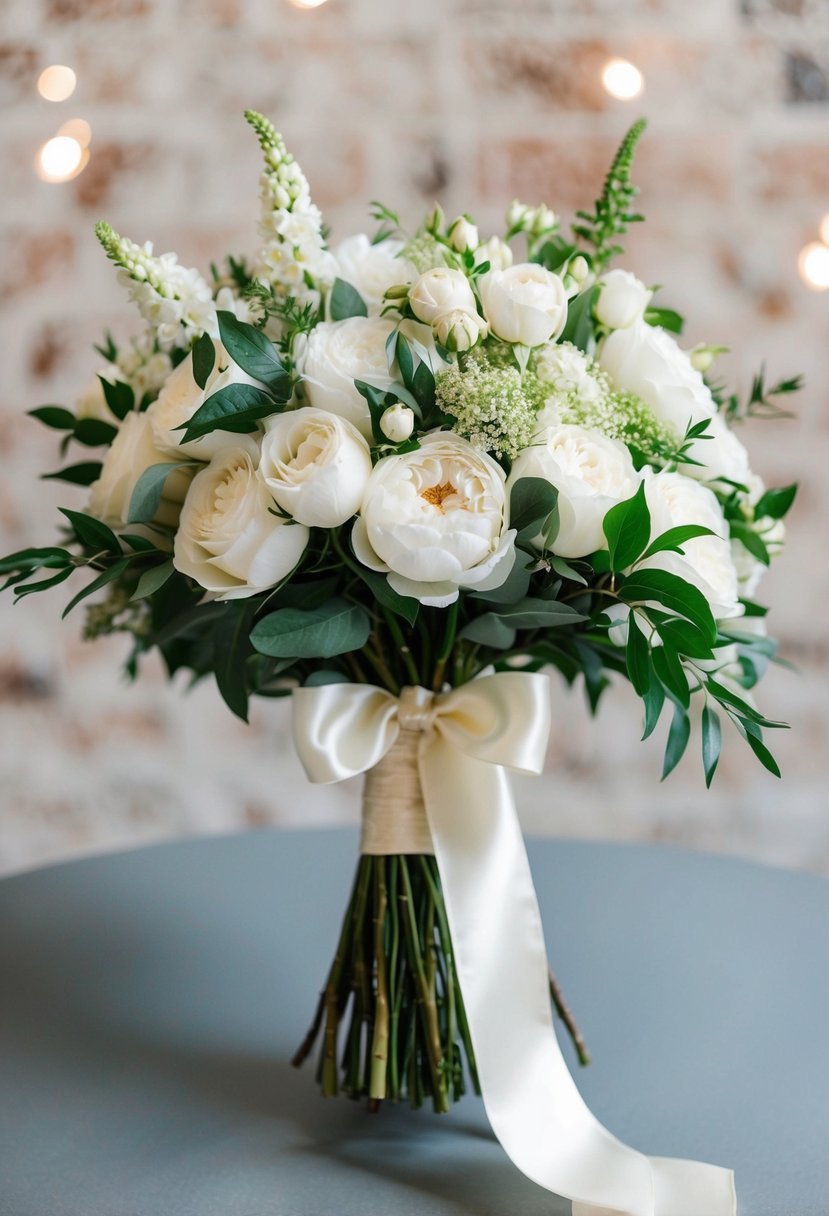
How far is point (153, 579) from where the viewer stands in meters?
0.80

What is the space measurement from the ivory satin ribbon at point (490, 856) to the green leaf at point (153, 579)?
13cm

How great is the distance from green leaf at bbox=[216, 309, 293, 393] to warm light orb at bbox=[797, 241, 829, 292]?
1.36 m

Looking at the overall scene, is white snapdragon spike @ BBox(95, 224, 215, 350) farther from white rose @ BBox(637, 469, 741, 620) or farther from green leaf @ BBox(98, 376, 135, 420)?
white rose @ BBox(637, 469, 741, 620)

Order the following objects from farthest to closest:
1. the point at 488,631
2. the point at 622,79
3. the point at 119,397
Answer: the point at 622,79, the point at 119,397, the point at 488,631

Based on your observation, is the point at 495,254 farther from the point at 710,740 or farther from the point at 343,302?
the point at 710,740

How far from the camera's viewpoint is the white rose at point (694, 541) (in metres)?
0.76

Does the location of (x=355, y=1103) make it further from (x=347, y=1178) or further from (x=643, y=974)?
(x=643, y=974)

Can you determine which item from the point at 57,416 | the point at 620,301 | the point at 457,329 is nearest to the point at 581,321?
the point at 620,301

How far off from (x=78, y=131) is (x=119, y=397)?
1.20 meters

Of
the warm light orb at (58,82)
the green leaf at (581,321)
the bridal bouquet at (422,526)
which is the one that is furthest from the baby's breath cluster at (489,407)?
the warm light orb at (58,82)

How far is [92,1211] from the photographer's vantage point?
28.0 inches

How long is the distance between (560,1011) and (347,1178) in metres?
0.23

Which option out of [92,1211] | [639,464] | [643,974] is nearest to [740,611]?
[639,464]

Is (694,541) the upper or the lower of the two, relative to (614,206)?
lower
